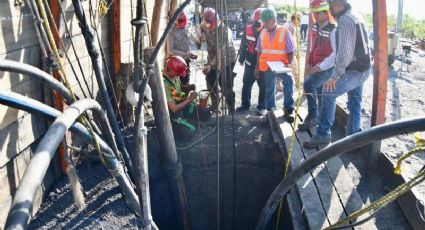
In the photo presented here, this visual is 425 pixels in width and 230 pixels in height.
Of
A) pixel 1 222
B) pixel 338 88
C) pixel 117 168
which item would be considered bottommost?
pixel 1 222

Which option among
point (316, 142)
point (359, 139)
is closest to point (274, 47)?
point (316, 142)

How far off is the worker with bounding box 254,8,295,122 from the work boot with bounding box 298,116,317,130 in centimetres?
28

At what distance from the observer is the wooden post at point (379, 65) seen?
4.82 metres

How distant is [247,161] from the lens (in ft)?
18.6

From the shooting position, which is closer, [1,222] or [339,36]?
[1,222]

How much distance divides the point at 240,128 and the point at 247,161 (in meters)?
0.62

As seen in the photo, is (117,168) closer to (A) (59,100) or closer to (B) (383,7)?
(A) (59,100)

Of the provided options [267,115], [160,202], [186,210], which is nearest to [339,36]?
[267,115]

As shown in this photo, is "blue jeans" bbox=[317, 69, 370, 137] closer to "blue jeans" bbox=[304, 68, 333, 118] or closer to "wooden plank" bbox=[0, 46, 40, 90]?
"blue jeans" bbox=[304, 68, 333, 118]

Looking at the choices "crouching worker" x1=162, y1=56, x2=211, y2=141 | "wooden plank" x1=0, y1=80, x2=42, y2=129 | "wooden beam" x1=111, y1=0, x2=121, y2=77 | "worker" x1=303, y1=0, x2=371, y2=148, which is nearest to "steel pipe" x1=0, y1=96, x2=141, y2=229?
"wooden plank" x1=0, y1=80, x2=42, y2=129

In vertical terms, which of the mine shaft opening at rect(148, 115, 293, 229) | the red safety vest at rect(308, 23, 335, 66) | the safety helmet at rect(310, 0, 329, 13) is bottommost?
the mine shaft opening at rect(148, 115, 293, 229)

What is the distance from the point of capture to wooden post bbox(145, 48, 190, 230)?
3.58m

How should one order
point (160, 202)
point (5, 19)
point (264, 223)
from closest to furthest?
point (5, 19) → point (264, 223) → point (160, 202)

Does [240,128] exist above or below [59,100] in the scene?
below
